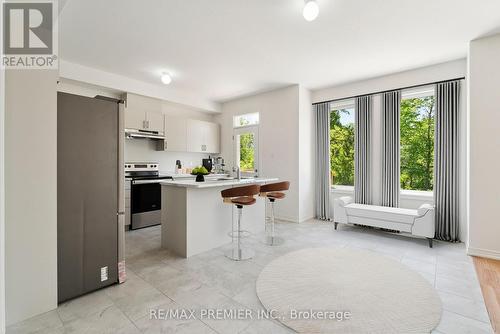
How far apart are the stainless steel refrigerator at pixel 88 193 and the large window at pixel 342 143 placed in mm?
4119

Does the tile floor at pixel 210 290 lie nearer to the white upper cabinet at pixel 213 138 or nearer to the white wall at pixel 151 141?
the white wall at pixel 151 141

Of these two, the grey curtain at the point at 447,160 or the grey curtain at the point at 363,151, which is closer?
the grey curtain at the point at 447,160

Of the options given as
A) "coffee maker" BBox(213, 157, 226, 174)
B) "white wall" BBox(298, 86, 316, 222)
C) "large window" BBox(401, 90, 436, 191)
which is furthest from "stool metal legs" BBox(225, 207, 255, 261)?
"large window" BBox(401, 90, 436, 191)

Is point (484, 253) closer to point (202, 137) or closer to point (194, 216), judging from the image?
point (194, 216)

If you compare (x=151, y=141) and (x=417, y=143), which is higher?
(x=151, y=141)

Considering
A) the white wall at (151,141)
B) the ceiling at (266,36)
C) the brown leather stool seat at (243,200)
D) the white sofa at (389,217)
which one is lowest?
the white sofa at (389,217)

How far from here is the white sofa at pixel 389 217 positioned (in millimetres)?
3404

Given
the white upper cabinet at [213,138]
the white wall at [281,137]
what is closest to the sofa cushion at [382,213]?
the white wall at [281,137]

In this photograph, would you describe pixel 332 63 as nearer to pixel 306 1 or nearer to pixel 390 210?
pixel 306 1

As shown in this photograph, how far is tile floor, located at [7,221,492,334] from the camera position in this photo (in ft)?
5.64

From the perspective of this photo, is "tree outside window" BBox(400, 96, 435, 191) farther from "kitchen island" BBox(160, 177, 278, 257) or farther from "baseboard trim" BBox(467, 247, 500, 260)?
"kitchen island" BBox(160, 177, 278, 257)

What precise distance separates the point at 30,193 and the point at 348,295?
Answer: 9.12ft

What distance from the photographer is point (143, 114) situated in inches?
184

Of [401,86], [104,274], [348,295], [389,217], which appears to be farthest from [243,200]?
[401,86]
